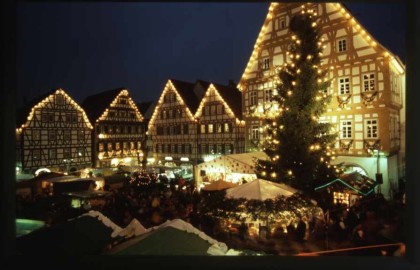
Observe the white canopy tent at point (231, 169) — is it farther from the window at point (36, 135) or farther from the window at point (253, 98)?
the window at point (36, 135)

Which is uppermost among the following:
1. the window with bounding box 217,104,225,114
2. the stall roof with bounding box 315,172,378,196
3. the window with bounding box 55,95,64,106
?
the window with bounding box 55,95,64,106

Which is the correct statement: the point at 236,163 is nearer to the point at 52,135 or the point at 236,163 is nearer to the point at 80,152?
the point at 52,135

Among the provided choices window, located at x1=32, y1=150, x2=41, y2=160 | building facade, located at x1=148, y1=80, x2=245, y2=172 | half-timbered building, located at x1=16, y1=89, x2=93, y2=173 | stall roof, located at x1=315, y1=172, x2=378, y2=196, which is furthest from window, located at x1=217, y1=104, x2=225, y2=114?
window, located at x1=32, y1=150, x2=41, y2=160

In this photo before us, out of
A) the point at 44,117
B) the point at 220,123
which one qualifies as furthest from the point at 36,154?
the point at 220,123

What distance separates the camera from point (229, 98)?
23125 mm

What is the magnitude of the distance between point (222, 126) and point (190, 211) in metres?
14.2

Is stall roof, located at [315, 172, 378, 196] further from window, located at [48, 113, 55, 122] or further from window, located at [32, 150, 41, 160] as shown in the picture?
window, located at [48, 113, 55, 122]

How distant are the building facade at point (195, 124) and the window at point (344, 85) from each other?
8.54 m

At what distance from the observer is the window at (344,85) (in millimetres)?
14352

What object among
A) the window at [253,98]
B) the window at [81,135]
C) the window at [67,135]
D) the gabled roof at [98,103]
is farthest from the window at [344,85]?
the window at [67,135]

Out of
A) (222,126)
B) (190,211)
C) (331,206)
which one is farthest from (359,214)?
(222,126)

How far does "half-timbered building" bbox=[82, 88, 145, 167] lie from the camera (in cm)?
2872

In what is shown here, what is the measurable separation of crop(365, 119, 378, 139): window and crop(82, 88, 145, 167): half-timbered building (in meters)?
19.9

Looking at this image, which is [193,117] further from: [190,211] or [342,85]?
[190,211]
